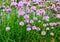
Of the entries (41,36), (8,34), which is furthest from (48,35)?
(8,34)

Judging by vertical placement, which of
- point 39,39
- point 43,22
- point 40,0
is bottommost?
point 39,39

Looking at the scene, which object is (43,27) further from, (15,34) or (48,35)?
(15,34)

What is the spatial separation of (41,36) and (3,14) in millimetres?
632

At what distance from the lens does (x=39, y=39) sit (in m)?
2.99

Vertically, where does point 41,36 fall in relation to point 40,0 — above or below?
below

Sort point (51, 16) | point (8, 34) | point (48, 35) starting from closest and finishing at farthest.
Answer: point (8, 34) → point (48, 35) → point (51, 16)

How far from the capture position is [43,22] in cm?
308

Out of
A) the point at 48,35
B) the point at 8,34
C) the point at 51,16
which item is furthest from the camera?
the point at 51,16

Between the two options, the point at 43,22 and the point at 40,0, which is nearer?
the point at 43,22

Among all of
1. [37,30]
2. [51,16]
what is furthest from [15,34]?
[51,16]

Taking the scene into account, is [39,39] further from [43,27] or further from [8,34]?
[8,34]

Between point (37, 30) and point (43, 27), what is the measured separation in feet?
0.48

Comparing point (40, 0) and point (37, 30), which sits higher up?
point (40, 0)

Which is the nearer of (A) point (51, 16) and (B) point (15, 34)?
(B) point (15, 34)
